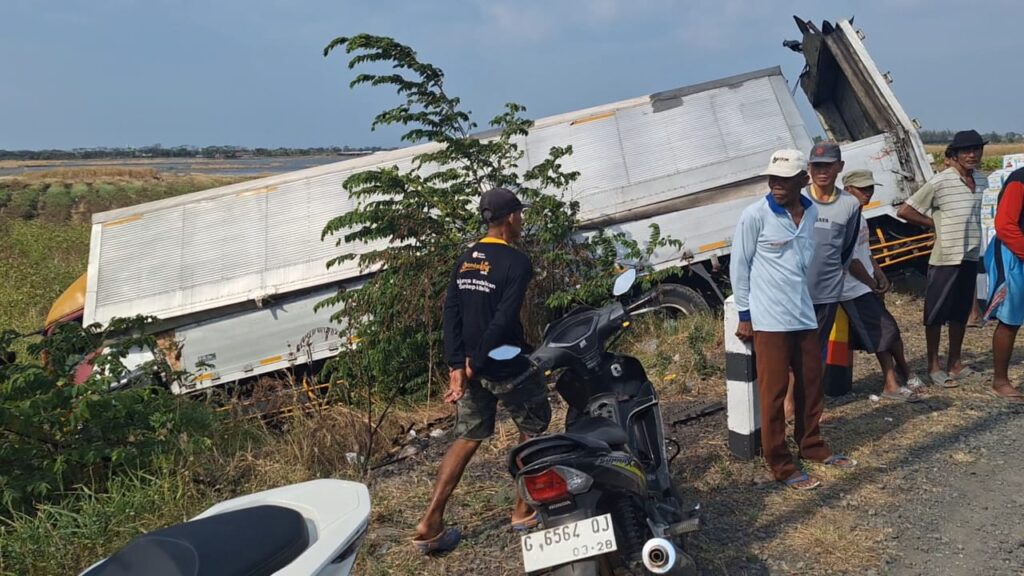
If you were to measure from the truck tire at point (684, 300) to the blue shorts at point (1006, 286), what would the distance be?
312cm

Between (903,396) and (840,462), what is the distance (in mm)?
1484

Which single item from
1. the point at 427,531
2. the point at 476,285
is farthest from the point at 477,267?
the point at 427,531

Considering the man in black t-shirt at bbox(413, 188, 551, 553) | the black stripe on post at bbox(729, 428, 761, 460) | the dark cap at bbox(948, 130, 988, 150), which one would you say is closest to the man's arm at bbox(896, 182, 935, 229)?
the dark cap at bbox(948, 130, 988, 150)

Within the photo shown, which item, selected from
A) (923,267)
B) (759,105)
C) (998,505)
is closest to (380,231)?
(759,105)

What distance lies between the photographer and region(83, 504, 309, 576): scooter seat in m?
1.80

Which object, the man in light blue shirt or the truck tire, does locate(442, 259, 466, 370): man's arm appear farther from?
the truck tire

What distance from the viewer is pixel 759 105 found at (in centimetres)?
839

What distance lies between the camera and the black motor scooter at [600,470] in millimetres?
2502

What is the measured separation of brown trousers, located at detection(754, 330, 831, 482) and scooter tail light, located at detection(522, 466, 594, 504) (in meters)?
1.72

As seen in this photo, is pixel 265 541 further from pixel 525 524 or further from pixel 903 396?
pixel 903 396

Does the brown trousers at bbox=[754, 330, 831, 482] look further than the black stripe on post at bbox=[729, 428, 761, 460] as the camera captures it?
No

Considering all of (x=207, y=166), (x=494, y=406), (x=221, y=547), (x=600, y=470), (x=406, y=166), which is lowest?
(x=600, y=470)

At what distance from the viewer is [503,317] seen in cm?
327

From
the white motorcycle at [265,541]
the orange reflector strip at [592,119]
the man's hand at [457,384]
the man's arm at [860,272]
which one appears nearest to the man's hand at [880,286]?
the man's arm at [860,272]
